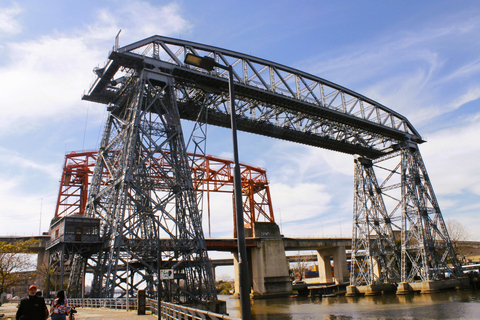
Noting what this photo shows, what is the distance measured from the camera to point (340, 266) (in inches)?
2488

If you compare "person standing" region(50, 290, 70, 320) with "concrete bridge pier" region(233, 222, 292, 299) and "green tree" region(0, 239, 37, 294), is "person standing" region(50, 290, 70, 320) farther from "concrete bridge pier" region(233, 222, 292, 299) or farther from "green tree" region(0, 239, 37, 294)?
"concrete bridge pier" region(233, 222, 292, 299)

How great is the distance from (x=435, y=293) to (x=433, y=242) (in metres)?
5.33

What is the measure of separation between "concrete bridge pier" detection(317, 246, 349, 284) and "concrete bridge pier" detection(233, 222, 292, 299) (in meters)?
13.4

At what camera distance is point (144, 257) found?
2567cm

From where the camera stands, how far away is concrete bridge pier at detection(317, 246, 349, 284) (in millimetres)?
62656

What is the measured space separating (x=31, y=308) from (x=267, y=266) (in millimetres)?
46896

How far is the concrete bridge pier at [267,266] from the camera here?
51344mm

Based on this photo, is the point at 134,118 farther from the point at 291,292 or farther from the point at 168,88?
the point at 291,292

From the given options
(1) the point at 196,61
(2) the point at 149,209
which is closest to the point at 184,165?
(2) the point at 149,209

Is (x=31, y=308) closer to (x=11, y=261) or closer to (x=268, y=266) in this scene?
(x=11, y=261)

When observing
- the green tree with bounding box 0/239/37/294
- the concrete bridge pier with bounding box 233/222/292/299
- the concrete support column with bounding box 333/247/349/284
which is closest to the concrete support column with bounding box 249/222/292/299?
the concrete bridge pier with bounding box 233/222/292/299

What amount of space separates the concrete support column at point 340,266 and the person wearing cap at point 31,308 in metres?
60.4

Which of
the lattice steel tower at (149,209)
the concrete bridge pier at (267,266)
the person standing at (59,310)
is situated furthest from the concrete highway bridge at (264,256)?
the person standing at (59,310)

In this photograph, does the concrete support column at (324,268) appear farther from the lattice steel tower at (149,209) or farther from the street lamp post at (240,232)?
the street lamp post at (240,232)
